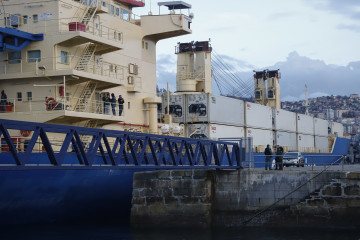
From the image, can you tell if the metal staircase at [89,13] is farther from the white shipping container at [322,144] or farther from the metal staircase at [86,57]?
the white shipping container at [322,144]

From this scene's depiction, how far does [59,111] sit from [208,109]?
1697cm

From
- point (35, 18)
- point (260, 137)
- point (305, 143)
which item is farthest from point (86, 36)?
point (305, 143)

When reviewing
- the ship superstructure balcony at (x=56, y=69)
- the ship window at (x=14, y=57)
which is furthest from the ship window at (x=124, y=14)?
the ship window at (x=14, y=57)

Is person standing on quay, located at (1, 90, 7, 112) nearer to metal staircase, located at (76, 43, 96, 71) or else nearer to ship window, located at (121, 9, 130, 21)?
metal staircase, located at (76, 43, 96, 71)

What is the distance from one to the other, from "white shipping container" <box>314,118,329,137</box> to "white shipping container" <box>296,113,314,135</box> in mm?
1355

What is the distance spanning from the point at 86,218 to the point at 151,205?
135 inches

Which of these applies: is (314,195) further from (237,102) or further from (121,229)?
→ (237,102)

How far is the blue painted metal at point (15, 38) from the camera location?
29297 millimetres

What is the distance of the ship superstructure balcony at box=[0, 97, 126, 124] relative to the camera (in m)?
28.8

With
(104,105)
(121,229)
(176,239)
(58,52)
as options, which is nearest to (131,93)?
(104,105)

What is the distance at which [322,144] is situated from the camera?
2677 inches

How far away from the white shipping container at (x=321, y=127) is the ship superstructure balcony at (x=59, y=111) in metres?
38.0

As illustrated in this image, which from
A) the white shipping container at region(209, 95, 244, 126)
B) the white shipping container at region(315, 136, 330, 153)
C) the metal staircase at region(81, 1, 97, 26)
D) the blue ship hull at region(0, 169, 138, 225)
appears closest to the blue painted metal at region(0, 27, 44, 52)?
the metal staircase at region(81, 1, 97, 26)

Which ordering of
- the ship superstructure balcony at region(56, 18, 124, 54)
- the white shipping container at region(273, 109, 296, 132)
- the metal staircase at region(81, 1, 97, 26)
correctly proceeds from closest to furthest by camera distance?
the ship superstructure balcony at region(56, 18, 124, 54) → the metal staircase at region(81, 1, 97, 26) → the white shipping container at region(273, 109, 296, 132)
